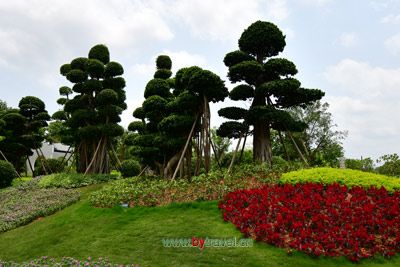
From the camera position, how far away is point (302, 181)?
9234mm

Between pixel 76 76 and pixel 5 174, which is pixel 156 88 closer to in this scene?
pixel 76 76

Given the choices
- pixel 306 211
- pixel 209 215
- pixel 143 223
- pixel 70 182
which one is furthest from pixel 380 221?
pixel 70 182

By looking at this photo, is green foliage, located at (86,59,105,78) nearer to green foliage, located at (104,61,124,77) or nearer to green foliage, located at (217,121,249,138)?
green foliage, located at (104,61,124,77)

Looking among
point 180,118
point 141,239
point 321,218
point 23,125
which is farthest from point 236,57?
point 23,125

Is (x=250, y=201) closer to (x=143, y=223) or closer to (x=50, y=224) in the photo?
(x=143, y=223)

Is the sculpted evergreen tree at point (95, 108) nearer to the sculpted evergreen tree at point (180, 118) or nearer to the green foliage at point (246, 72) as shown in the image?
the sculpted evergreen tree at point (180, 118)

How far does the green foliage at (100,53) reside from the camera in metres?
20.9

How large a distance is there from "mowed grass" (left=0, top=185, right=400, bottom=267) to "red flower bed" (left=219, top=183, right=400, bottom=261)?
215mm

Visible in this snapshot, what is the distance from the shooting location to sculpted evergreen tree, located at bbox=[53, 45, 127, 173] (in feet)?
63.8

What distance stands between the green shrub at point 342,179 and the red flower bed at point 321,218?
45 centimetres

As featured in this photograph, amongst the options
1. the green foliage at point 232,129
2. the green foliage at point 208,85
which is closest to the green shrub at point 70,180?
the green foliage at point 232,129

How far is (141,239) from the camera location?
6.78m

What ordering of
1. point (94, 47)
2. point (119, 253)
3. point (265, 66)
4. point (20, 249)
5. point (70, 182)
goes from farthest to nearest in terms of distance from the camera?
point (94, 47) → point (70, 182) → point (265, 66) → point (20, 249) → point (119, 253)

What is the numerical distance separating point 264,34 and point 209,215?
9314mm
